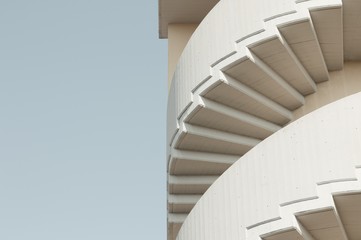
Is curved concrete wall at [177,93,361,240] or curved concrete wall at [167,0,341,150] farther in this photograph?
curved concrete wall at [167,0,341,150]

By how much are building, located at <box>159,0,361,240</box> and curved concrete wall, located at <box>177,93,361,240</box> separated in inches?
0.6

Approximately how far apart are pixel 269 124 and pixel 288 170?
449 centimetres

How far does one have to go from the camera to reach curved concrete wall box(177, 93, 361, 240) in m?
8.96

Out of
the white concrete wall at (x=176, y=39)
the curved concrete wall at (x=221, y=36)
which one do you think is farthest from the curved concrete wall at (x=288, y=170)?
the white concrete wall at (x=176, y=39)

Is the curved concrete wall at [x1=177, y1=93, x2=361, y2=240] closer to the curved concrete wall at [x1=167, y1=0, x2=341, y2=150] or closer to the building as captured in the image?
the building

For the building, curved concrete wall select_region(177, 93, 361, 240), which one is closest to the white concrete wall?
the building

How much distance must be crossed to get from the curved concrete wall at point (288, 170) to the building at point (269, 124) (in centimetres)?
2

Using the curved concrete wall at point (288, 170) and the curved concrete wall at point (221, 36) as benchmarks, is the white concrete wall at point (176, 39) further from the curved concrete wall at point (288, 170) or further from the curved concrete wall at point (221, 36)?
the curved concrete wall at point (288, 170)

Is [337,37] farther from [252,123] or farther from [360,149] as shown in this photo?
[360,149]

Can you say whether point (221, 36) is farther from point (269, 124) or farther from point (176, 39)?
point (176, 39)

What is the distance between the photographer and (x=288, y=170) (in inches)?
374

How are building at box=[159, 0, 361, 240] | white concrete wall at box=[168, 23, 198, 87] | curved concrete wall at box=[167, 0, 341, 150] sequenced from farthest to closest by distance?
white concrete wall at box=[168, 23, 198, 87] → curved concrete wall at box=[167, 0, 341, 150] → building at box=[159, 0, 361, 240]

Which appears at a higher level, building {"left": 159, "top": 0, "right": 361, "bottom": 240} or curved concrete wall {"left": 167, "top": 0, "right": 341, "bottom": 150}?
curved concrete wall {"left": 167, "top": 0, "right": 341, "bottom": 150}

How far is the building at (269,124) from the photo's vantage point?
30.1 feet
